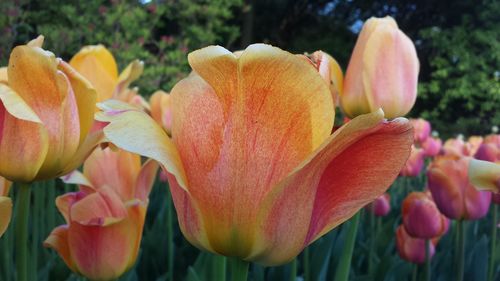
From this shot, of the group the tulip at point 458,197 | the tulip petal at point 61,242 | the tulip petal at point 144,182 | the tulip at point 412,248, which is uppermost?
the tulip petal at point 144,182

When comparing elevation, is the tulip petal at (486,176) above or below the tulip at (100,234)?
above

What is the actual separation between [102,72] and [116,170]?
18 centimetres

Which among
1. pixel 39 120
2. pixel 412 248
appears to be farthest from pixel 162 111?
pixel 39 120

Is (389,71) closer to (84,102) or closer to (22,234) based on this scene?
(84,102)

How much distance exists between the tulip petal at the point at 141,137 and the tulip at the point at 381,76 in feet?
1.61

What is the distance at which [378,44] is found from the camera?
3.08 feet

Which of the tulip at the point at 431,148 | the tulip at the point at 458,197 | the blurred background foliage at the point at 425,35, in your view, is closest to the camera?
the tulip at the point at 458,197

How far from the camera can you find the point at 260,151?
450 mm

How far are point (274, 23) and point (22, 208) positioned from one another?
11.2 meters

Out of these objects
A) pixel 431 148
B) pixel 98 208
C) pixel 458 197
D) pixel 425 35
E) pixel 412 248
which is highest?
pixel 98 208

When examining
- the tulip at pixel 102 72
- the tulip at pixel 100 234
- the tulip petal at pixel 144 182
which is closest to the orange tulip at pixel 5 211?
the tulip at pixel 100 234

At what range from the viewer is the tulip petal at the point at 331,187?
0.44 m

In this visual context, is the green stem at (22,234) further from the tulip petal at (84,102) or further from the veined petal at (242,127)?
the veined petal at (242,127)

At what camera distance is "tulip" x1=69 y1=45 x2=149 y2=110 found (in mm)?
1043
